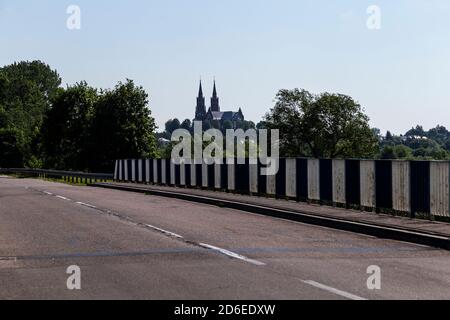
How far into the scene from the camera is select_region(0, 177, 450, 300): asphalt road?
7.75m

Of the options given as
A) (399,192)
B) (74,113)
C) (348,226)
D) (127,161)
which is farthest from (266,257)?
(74,113)

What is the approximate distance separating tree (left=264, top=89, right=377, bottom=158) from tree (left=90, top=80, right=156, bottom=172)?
98.5 feet

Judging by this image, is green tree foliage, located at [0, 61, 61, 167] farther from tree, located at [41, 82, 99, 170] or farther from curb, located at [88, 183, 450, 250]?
curb, located at [88, 183, 450, 250]

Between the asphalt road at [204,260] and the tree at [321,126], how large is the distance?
7640 centimetres

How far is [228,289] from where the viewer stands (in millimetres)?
7785

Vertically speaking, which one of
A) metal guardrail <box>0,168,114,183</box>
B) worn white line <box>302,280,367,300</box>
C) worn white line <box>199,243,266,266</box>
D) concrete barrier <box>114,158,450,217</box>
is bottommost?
worn white line <box>302,280,367,300</box>

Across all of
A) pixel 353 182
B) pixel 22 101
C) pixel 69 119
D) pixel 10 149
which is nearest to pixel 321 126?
pixel 69 119

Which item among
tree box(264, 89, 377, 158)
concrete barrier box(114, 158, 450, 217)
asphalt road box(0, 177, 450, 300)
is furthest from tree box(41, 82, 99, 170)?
asphalt road box(0, 177, 450, 300)

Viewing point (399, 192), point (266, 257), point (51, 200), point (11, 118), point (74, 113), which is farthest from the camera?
point (11, 118)

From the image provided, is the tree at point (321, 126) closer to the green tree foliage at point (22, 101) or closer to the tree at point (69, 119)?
the tree at point (69, 119)

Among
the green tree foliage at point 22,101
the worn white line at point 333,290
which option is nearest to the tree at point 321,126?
the green tree foliage at point 22,101

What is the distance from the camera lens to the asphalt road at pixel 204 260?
775 cm
